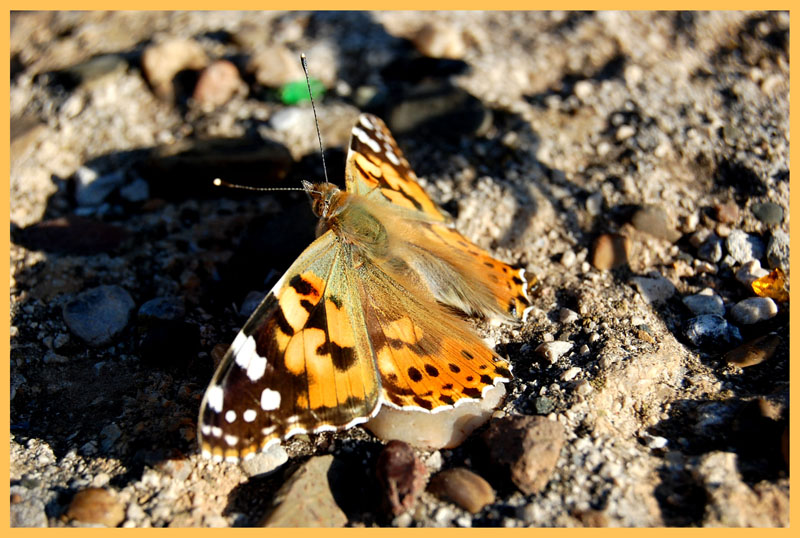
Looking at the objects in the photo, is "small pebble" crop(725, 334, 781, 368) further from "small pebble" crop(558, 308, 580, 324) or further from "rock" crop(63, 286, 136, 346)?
"rock" crop(63, 286, 136, 346)

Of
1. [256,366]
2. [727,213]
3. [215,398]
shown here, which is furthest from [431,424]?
[727,213]

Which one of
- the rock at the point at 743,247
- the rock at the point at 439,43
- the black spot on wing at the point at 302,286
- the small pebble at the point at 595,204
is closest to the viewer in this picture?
Result: the black spot on wing at the point at 302,286

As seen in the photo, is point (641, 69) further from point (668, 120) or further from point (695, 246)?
point (695, 246)

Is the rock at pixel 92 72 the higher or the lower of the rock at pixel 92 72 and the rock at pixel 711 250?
the lower

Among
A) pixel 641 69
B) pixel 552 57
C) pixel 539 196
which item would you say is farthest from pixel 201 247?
pixel 641 69

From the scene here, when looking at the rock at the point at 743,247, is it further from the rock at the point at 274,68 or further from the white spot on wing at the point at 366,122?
the rock at the point at 274,68

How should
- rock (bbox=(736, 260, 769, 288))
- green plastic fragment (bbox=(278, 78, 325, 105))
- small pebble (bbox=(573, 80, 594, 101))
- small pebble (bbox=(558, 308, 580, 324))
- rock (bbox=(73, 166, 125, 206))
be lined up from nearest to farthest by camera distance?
small pebble (bbox=(558, 308, 580, 324))
rock (bbox=(736, 260, 769, 288))
rock (bbox=(73, 166, 125, 206))
small pebble (bbox=(573, 80, 594, 101))
green plastic fragment (bbox=(278, 78, 325, 105))

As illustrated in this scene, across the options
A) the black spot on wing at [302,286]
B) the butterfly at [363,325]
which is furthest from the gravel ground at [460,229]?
the black spot on wing at [302,286]

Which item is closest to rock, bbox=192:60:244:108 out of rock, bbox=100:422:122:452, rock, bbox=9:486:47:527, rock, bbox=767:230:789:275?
rock, bbox=100:422:122:452
